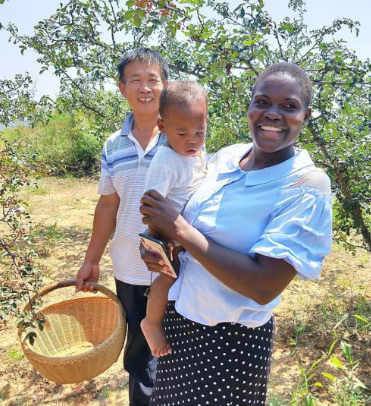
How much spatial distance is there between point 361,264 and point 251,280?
352 centimetres

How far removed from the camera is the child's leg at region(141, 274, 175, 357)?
4.27 feet

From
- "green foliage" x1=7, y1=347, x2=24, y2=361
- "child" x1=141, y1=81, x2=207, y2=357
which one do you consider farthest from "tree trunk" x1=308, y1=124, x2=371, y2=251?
"green foliage" x1=7, y1=347, x2=24, y2=361

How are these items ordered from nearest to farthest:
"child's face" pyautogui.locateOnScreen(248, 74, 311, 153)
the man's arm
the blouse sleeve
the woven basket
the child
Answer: the blouse sleeve
"child's face" pyautogui.locateOnScreen(248, 74, 311, 153)
the child
the man's arm
the woven basket

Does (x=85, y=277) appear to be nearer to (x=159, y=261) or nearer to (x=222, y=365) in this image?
(x=159, y=261)

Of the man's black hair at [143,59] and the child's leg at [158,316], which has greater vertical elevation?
the man's black hair at [143,59]

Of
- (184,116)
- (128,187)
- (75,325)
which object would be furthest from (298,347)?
(184,116)

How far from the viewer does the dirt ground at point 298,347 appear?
232cm

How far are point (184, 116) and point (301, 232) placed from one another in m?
0.63

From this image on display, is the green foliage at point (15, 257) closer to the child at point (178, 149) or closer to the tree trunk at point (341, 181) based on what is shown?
the child at point (178, 149)

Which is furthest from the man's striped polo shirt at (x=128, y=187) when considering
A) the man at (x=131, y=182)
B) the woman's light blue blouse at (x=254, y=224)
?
the woman's light blue blouse at (x=254, y=224)

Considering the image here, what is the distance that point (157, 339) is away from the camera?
1313mm

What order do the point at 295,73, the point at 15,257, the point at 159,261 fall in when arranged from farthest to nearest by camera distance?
the point at 15,257 < the point at 159,261 < the point at 295,73

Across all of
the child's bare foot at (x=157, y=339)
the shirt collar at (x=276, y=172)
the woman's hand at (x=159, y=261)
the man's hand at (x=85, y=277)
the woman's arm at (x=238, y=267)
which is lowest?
the man's hand at (x=85, y=277)

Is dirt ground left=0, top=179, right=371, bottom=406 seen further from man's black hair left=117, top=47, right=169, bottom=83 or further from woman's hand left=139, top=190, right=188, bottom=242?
man's black hair left=117, top=47, right=169, bottom=83
